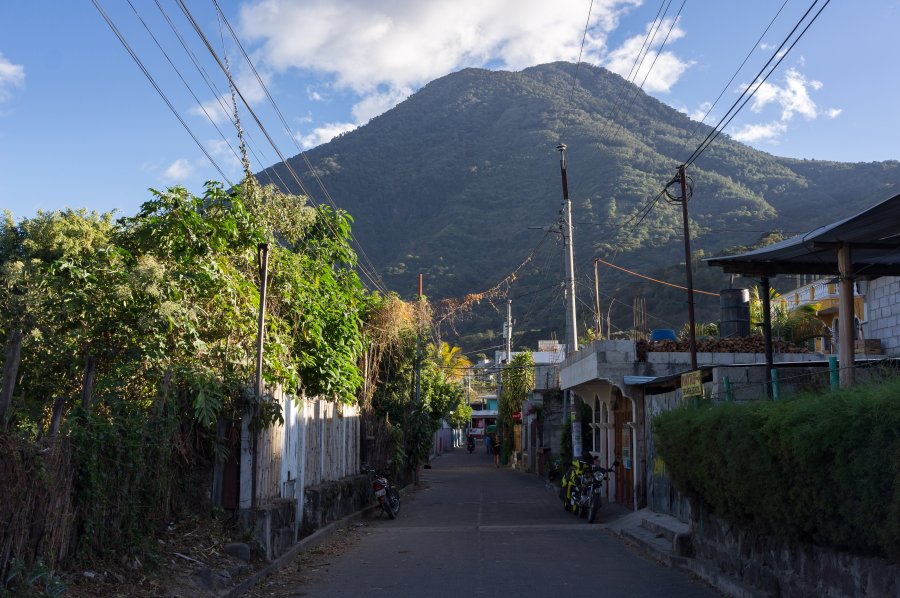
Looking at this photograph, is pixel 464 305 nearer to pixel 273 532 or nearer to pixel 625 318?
pixel 273 532

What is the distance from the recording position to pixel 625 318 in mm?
69812

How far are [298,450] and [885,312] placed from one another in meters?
16.6

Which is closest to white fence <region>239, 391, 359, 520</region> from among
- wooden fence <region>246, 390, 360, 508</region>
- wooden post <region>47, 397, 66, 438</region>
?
wooden fence <region>246, 390, 360, 508</region>

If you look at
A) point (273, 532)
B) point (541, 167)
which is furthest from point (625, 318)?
point (273, 532)

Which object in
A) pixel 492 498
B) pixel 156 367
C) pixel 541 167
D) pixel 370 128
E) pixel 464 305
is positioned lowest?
pixel 492 498

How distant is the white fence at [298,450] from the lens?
11836 mm

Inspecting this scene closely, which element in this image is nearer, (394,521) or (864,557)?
A: (864,557)

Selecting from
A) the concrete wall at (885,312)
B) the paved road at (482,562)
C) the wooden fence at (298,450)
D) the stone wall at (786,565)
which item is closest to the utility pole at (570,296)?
the paved road at (482,562)

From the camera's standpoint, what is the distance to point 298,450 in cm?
1457

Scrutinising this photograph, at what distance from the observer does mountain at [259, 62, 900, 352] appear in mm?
63688

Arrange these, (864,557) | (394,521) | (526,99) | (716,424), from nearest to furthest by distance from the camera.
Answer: (864,557) < (716,424) < (394,521) < (526,99)

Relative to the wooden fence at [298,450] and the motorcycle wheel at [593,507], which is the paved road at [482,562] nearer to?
the motorcycle wheel at [593,507]

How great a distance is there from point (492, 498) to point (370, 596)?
1746cm

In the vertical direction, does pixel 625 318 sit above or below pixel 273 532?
above
